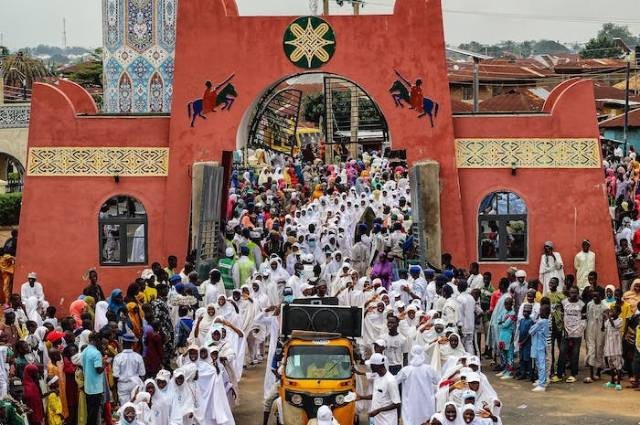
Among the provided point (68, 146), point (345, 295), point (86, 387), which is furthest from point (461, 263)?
point (86, 387)

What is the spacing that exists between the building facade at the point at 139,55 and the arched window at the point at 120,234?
9482mm

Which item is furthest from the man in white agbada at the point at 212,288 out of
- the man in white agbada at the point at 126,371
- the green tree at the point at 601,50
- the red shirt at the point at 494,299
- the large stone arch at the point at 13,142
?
the green tree at the point at 601,50

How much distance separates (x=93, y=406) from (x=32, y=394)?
1.09m

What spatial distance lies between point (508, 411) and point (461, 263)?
6.94 m

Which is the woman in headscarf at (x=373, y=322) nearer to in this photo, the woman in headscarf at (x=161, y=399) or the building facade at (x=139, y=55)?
the woman in headscarf at (x=161, y=399)

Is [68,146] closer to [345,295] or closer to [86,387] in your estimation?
[345,295]

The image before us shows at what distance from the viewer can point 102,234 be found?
24.7 m

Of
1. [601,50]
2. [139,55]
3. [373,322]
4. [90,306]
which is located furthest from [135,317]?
[601,50]

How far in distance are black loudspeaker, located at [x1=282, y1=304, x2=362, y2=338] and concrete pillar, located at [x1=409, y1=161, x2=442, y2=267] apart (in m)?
7.90

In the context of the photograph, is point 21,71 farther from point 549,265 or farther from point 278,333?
point 278,333

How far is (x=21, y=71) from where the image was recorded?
5950 cm

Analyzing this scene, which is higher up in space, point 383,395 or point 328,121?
point 328,121

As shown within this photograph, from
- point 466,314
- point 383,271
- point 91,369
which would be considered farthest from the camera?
point 383,271

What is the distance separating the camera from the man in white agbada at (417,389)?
→ 1545 cm
